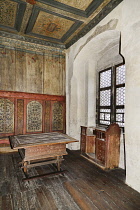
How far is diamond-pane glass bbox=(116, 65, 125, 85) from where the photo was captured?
4.60 metres

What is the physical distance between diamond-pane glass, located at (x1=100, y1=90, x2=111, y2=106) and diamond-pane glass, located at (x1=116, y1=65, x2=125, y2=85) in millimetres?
578

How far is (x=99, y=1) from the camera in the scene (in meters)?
3.59

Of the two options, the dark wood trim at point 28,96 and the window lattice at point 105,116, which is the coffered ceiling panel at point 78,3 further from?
the window lattice at point 105,116

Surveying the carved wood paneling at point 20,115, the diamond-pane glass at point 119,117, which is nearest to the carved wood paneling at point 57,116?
the carved wood paneling at point 20,115

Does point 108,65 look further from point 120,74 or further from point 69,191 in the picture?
point 69,191

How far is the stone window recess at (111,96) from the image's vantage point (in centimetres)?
468

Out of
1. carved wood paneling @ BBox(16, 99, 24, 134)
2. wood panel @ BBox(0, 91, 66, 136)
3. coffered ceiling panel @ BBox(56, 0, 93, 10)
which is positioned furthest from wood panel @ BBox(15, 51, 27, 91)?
coffered ceiling panel @ BBox(56, 0, 93, 10)

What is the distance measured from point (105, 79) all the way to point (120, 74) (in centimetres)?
82

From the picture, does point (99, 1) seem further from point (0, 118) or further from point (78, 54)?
point (0, 118)

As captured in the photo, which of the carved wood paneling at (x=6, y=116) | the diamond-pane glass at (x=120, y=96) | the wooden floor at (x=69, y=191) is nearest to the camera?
the wooden floor at (x=69, y=191)

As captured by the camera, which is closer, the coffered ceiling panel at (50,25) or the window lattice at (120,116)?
the coffered ceiling panel at (50,25)

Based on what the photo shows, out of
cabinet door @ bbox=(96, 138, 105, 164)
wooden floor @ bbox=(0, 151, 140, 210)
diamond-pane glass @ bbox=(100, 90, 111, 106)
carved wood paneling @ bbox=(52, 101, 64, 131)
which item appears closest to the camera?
wooden floor @ bbox=(0, 151, 140, 210)

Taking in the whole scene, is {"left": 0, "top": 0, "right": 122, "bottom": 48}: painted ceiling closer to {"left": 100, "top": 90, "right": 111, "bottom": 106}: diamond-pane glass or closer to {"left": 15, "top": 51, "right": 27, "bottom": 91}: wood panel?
{"left": 15, "top": 51, "right": 27, "bottom": 91}: wood panel

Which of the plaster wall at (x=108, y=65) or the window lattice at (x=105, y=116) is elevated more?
the plaster wall at (x=108, y=65)
